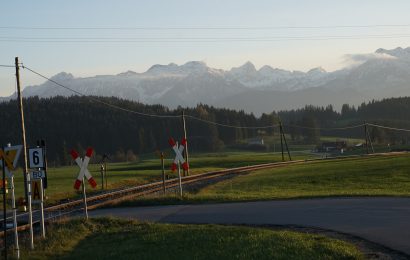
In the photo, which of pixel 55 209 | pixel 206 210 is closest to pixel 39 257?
pixel 206 210

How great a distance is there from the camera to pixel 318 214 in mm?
18594

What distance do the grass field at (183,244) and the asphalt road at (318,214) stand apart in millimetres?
1757

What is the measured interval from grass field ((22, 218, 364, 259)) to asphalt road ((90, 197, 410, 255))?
1.76 m

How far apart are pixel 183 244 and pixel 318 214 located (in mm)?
6688

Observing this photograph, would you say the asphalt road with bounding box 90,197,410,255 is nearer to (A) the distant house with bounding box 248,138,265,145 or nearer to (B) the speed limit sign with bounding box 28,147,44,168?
(B) the speed limit sign with bounding box 28,147,44,168

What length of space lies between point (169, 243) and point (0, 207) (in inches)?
832

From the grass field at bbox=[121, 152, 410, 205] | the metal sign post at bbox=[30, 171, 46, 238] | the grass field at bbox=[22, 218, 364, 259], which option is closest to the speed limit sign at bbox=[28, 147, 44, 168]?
the metal sign post at bbox=[30, 171, 46, 238]

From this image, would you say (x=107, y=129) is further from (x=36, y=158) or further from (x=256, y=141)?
(x=36, y=158)

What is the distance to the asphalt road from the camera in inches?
579

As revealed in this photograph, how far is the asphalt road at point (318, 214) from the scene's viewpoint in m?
14.7

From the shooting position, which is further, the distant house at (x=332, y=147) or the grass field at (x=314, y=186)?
the distant house at (x=332, y=147)

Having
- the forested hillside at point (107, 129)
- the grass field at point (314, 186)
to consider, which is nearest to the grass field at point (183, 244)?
the grass field at point (314, 186)

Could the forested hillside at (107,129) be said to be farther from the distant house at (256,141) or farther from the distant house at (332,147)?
the distant house at (332,147)

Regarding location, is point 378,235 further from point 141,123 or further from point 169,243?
point 141,123
